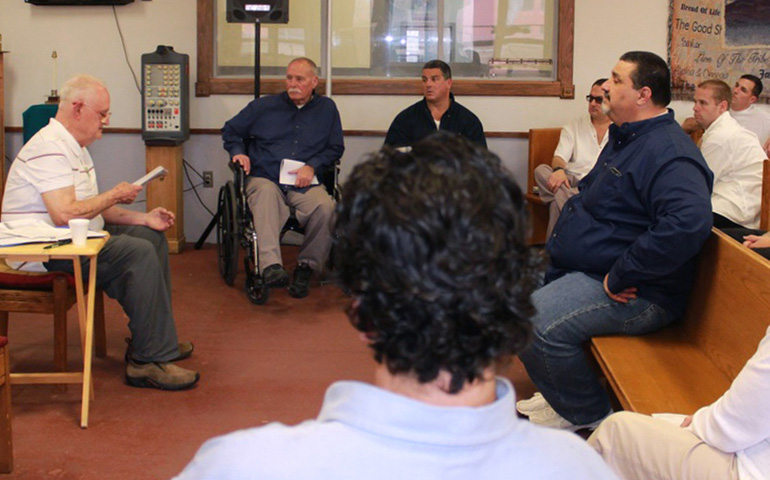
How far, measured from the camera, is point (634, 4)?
6270mm

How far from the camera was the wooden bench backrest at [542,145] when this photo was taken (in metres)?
6.10

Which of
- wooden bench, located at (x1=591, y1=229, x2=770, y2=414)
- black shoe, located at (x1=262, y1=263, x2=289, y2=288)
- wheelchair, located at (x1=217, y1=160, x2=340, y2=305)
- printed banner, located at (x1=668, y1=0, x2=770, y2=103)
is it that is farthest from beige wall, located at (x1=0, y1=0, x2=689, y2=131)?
wooden bench, located at (x1=591, y1=229, x2=770, y2=414)

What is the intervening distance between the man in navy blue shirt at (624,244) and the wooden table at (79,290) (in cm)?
145

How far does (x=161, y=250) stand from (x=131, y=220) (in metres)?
0.17

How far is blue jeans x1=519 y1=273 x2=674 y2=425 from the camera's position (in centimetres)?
288

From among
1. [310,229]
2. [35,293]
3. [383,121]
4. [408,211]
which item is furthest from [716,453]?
[383,121]

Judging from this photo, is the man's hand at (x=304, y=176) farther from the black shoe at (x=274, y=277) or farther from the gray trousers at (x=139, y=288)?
the gray trousers at (x=139, y=288)

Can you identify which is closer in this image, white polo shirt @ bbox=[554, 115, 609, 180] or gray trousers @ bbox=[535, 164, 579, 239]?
gray trousers @ bbox=[535, 164, 579, 239]

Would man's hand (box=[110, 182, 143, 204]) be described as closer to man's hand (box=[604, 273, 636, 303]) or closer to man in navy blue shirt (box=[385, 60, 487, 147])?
man's hand (box=[604, 273, 636, 303])

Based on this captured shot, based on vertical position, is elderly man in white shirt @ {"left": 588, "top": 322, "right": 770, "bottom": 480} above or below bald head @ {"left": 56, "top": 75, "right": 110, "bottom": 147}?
below

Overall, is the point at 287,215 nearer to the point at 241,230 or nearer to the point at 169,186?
the point at 241,230

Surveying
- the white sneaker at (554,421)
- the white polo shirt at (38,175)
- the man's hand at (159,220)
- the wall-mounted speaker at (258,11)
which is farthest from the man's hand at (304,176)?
the white sneaker at (554,421)

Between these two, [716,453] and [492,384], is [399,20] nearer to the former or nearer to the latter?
[716,453]

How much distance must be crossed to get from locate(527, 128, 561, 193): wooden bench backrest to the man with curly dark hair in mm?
5227
